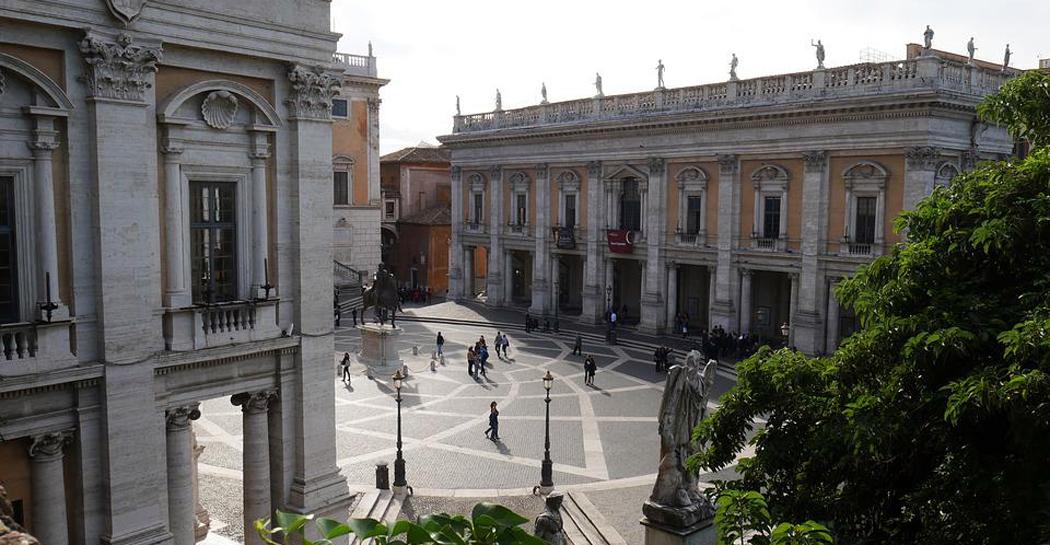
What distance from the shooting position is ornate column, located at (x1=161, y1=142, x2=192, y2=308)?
1257cm

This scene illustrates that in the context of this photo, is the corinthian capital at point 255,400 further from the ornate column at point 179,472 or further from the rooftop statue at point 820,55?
the rooftop statue at point 820,55

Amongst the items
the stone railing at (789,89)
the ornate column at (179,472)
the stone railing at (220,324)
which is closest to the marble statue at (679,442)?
the stone railing at (220,324)

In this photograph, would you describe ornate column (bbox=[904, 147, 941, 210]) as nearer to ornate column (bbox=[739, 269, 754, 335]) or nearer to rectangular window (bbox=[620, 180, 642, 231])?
ornate column (bbox=[739, 269, 754, 335])

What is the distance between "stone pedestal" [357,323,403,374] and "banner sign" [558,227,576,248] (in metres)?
14.9

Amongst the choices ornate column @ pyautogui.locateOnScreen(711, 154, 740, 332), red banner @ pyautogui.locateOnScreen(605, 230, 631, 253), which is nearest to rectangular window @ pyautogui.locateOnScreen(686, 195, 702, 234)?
ornate column @ pyautogui.locateOnScreen(711, 154, 740, 332)

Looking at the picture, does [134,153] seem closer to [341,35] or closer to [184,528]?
[341,35]

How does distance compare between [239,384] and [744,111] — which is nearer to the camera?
[239,384]

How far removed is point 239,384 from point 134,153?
13.6 ft

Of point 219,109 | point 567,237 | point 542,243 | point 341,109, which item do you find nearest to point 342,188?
point 341,109

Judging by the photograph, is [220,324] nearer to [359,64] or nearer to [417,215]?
[359,64]

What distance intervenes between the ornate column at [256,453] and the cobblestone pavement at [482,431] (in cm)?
449

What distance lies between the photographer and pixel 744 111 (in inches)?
1485

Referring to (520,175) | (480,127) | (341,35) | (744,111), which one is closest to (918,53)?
(744,111)

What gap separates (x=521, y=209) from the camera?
5066cm
